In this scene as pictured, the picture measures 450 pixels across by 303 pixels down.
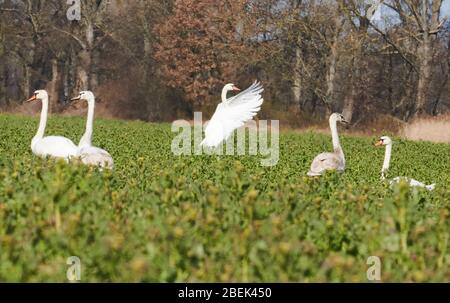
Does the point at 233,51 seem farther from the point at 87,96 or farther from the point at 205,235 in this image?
the point at 205,235

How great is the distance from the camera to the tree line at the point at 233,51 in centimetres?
4694

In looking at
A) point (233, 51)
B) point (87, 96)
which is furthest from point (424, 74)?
point (87, 96)

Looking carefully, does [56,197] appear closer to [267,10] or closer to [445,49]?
[267,10]

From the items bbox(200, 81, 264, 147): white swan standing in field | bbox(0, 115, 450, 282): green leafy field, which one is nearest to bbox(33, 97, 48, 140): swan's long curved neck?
bbox(200, 81, 264, 147): white swan standing in field

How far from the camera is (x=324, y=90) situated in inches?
1986

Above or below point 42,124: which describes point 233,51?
above

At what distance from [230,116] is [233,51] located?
3822cm

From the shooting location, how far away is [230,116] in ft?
56.3

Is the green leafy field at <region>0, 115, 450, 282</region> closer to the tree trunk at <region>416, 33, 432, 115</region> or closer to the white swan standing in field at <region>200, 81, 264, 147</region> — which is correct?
the white swan standing in field at <region>200, 81, 264, 147</region>

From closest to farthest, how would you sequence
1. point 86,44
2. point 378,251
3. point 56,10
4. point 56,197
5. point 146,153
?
point 378,251 < point 56,197 < point 146,153 < point 86,44 < point 56,10

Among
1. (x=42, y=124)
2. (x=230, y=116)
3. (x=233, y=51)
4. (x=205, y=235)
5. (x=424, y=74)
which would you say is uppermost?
(x=233, y=51)

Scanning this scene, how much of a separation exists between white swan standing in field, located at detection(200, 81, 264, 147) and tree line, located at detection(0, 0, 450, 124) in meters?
25.5
